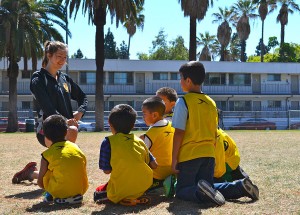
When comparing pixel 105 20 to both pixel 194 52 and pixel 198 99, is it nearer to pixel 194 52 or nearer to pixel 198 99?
pixel 194 52

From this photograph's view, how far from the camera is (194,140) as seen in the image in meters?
4.99

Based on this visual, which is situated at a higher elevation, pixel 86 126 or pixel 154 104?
pixel 154 104

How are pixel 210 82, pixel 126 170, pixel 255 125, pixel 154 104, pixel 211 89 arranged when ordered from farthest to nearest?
1. pixel 210 82
2. pixel 211 89
3. pixel 255 125
4. pixel 154 104
5. pixel 126 170

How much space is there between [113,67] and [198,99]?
4420 centimetres

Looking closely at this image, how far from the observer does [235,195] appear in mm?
5078

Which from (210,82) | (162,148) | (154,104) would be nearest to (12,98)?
(210,82)

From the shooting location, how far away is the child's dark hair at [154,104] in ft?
17.6

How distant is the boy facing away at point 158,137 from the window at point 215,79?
153 ft

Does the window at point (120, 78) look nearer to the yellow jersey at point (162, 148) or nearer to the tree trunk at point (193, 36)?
the tree trunk at point (193, 36)

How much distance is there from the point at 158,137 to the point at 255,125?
109 feet

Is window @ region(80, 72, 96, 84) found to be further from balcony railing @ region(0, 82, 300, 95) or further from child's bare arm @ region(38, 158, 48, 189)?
child's bare arm @ region(38, 158, 48, 189)

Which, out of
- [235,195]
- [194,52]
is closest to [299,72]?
[194,52]

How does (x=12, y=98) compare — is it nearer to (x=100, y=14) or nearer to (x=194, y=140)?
(x=100, y=14)

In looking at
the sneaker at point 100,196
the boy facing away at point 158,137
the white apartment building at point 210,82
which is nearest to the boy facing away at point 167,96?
the boy facing away at point 158,137
